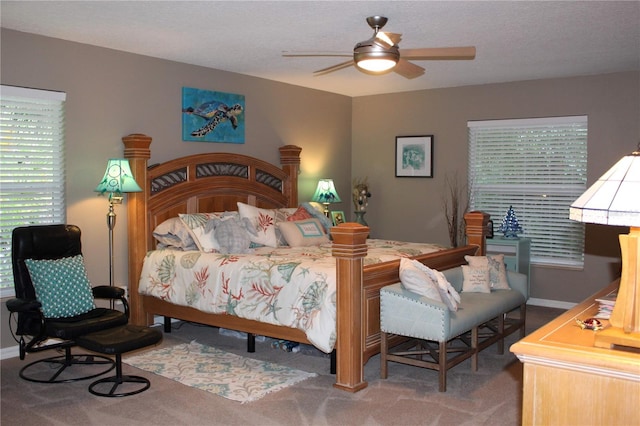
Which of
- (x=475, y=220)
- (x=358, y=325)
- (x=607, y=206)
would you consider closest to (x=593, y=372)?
(x=607, y=206)

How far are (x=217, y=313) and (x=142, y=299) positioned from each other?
102 cm

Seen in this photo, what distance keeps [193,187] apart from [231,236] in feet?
2.82

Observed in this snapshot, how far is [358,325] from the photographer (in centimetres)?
405

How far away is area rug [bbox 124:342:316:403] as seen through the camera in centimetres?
407

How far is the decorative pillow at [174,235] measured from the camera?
5.38m

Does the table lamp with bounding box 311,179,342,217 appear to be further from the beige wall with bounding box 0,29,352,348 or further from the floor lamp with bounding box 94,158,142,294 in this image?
the floor lamp with bounding box 94,158,142,294

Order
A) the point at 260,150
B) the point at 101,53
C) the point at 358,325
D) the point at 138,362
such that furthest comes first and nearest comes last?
1. the point at 260,150
2. the point at 101,53
3. the point at 138,362
4. the point at 358,325

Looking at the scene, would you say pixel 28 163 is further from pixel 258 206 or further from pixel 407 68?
pixel 407 68

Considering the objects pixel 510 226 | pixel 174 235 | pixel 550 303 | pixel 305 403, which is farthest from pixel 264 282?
pixel 550 303

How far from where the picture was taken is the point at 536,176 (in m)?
6.89

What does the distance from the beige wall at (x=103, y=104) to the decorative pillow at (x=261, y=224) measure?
803 mm

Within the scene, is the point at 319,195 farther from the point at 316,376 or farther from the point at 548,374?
the point at 548,374

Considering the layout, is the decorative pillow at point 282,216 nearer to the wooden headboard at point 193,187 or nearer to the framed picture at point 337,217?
the wooden headboard at point 193,187

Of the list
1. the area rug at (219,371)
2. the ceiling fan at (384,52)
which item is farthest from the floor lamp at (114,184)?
the ceiling fan at (384,52)
